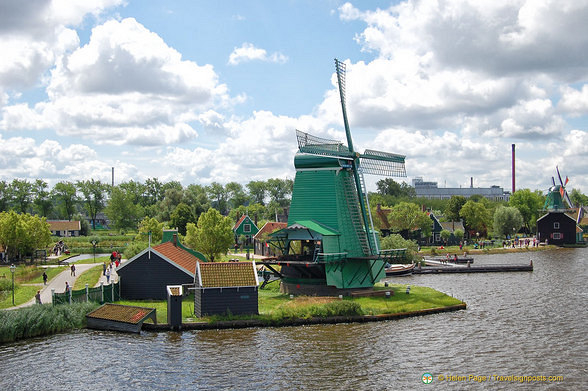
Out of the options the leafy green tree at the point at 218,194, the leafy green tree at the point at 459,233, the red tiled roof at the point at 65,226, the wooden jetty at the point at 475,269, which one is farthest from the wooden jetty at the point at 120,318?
the leafy green tree at the point at 218,194

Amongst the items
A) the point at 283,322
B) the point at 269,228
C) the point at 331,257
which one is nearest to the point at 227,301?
the point at 283,322

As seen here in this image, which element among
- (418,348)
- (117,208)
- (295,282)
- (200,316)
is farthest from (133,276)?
(117,208)

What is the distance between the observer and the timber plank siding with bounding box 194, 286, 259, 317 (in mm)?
27719

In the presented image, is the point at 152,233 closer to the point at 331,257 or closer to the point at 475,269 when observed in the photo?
the point at 331,257

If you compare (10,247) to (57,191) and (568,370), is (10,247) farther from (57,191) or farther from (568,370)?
(57,191)

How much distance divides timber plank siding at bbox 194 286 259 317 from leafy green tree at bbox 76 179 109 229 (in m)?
93.7

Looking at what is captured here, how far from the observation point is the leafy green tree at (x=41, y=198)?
10769 cm

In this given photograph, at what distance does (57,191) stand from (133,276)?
8752 cm

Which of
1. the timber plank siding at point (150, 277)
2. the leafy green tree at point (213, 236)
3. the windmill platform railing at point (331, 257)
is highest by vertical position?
the leafy green tree at point (213, 236)

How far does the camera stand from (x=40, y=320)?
25.7m

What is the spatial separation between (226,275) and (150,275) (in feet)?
20.1

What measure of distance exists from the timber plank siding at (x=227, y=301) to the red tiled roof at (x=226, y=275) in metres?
0.25

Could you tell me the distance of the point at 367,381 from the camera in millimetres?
19984

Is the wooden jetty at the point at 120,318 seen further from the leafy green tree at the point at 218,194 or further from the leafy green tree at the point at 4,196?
the leafy green tree at the point at 218,194
